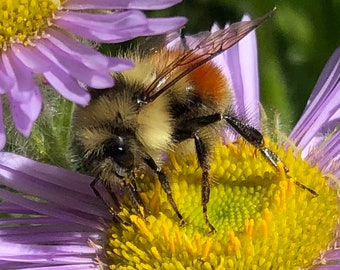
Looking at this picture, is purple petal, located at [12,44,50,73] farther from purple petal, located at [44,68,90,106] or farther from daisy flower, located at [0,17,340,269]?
daisy flower, located at [0,17,340,269]

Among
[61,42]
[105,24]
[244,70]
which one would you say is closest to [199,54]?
[105,24]

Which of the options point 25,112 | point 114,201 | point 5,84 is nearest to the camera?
point 25,112

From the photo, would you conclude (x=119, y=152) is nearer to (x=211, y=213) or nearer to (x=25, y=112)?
(x=25, y=112)

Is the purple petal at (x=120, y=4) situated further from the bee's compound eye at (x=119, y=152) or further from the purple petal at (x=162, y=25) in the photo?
the bee's compound eye at (x=119, y=152)

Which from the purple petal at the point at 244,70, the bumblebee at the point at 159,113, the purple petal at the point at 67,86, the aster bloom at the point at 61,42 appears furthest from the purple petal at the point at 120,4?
the purple petal at the point at 244,70

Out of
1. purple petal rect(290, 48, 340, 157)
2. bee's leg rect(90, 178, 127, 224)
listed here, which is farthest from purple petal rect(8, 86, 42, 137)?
purple petal rect(290, 48, 340, 157)

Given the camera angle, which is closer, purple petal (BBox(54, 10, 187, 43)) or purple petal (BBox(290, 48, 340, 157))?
purple petal (BBox(54, 10, 187, 43))

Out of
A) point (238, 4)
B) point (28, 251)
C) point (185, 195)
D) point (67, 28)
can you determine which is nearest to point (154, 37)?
point (67, 28)
